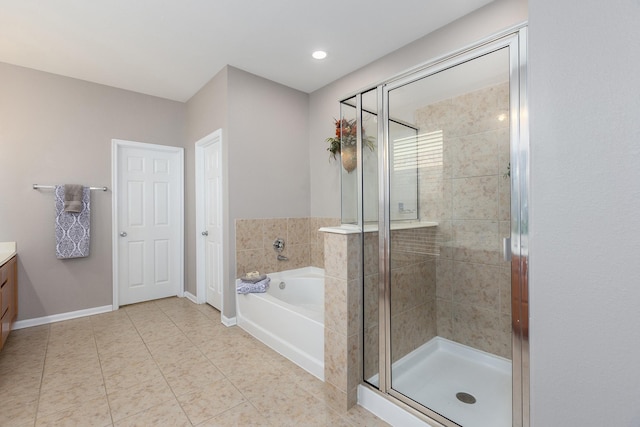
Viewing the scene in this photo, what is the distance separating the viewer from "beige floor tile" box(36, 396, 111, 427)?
169cm

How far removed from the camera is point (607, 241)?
64cm

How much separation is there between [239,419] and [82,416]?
37.5 inches

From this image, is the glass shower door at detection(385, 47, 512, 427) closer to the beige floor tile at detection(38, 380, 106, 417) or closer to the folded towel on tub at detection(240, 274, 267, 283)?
the folded towel on tub at detection(240, 274, 267, 283)

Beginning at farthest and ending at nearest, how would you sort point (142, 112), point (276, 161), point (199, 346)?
point (142, 112) → point (276, 161) → point (199, 346)

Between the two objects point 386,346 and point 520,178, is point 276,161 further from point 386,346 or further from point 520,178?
point 520,178

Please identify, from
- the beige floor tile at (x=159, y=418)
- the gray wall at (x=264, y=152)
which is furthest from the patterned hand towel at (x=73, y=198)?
the beige floor tile at (x=159, y=418)

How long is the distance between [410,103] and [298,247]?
2.25 metres

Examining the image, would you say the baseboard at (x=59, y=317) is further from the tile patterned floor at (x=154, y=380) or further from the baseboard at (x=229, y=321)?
the baseboard at (x=229, y=321)

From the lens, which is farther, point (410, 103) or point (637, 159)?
point (410, 103)

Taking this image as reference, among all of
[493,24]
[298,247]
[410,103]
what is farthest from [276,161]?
[493,24]

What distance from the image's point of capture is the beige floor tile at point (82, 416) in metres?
1.69

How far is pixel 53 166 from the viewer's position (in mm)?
3246

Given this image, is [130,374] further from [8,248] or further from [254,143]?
[254,143]

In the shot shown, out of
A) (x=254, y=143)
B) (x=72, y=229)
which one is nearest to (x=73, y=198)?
(x=72, y=229)
